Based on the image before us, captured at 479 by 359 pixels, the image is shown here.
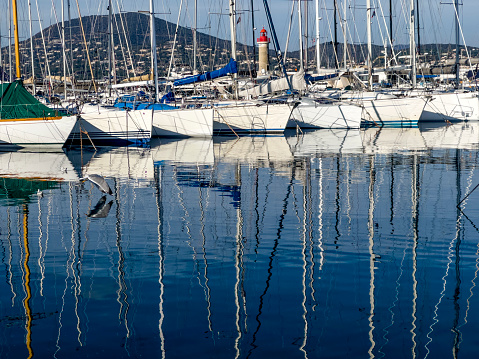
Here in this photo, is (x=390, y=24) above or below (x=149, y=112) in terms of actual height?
above

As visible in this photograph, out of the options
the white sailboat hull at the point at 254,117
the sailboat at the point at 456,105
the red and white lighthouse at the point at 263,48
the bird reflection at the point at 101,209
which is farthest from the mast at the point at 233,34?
the bird reflection at the point at 101,209

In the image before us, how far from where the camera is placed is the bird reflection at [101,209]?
1387 cm

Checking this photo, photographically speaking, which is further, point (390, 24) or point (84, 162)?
point (390, 24)

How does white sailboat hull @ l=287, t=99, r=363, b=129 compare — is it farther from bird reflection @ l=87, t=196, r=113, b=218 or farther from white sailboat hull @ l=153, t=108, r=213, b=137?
bird reflection @ l=87, t=196, r=113, b=218

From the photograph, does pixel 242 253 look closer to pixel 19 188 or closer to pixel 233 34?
pixel 19 188

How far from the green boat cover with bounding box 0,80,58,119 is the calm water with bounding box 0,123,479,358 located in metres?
13.1

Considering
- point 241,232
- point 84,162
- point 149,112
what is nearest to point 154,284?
point 241,232

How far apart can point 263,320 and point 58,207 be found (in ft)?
27.8

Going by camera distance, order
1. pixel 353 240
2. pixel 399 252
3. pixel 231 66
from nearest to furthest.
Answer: pixel 399 252 < pixel 353 240 < pixel 231 66

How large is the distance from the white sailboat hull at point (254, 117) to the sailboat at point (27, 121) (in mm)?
10185

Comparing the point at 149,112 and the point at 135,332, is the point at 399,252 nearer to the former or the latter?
the point at 135,332

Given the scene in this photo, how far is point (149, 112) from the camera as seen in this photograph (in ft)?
110

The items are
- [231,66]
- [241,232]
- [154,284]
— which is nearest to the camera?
[154,284]

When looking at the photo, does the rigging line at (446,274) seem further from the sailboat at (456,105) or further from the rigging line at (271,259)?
the sailboat at (456,105)
